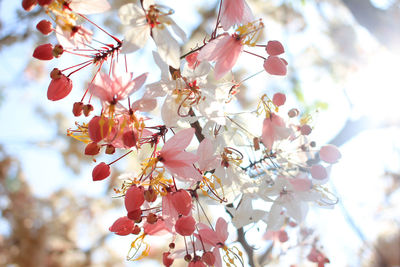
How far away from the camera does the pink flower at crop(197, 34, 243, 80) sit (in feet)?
1.27

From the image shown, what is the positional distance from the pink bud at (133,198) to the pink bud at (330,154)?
12.6 inches

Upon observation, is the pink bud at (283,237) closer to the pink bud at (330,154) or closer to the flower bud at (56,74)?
the pink bud at (330,154)

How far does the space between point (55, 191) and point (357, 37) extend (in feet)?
8.99

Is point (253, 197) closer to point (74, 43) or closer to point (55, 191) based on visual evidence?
point (74, 43)

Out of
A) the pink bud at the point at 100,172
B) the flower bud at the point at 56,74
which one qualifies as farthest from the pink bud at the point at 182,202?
the flower bud at the point at 56,74

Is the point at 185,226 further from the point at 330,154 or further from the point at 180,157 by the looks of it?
the point at 330,154

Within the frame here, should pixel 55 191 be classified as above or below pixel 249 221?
above

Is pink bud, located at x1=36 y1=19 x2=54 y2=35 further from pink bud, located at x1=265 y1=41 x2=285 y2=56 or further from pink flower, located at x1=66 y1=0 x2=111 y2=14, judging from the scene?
pink bud, located at x1=265 y1=41 x2=285 y2=56

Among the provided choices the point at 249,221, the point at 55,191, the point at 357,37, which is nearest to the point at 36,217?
the point at 55,191

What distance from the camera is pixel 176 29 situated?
1.26 ft

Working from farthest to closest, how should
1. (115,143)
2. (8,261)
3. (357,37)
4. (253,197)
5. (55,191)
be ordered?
(55,191) → (8,261) → (357,37) → (253,197) → (115,143)

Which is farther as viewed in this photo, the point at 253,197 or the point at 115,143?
the point at 253,197

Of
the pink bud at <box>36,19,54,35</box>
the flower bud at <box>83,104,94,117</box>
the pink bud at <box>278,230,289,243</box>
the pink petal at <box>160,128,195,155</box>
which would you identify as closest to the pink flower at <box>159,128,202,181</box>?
the pink petal at <box>160,128,195,155</box>

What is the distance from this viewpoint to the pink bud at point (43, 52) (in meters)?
0.40
